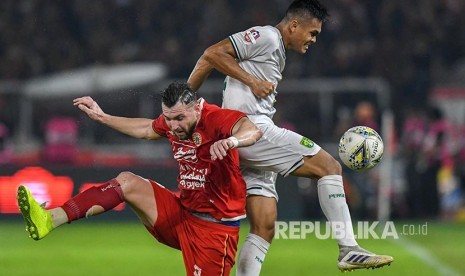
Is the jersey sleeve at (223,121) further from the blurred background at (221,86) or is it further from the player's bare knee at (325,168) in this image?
the blurred background at (221,86)

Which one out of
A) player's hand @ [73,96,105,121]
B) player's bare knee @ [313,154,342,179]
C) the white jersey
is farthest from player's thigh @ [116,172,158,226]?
player's bare knee @ [313,154,342,179]

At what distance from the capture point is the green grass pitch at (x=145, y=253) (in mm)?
10477

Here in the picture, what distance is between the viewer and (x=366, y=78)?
17.9m

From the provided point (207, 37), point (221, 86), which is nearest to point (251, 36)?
point (221, 86)

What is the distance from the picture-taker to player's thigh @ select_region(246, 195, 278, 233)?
25.9 ft

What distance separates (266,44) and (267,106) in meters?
0.46

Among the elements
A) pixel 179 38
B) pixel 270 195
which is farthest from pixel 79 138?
pixel 270 195

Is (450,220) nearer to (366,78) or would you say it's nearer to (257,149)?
(366,78)

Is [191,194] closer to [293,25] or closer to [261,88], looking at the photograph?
[261,88]

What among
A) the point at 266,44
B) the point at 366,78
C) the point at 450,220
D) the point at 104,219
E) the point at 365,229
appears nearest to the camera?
the point at 266,44

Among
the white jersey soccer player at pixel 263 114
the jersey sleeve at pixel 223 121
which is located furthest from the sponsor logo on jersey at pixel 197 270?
the jersey sleeve at pixel 223 121

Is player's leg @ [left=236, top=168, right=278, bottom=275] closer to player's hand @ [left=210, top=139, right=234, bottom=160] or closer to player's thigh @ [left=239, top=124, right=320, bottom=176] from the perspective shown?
player's thigh @ [left=239, top=124, right=320, bottom=176]

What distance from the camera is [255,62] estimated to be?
791 cm

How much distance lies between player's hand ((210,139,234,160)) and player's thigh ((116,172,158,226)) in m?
1.04
